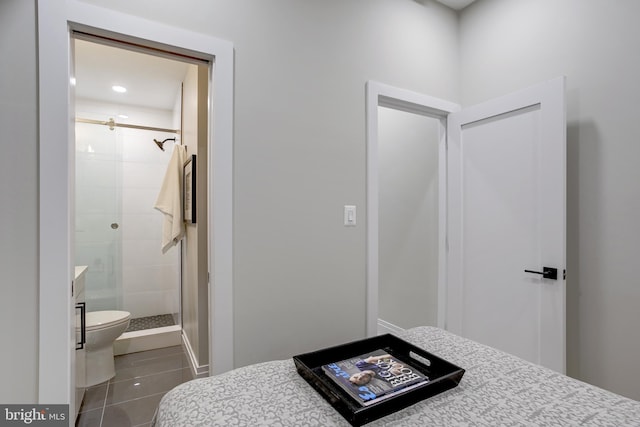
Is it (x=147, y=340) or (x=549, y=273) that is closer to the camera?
(x=549, y=273)

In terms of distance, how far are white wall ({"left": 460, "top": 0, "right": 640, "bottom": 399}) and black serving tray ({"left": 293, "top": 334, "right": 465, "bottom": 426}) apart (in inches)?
52.3

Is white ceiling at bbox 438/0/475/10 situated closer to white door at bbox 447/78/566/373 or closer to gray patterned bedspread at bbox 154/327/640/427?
white door at bbox 447/78/566/373

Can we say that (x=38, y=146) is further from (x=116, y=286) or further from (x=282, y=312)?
(x=116, y=286)

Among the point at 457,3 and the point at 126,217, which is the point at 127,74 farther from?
the point at 457,3

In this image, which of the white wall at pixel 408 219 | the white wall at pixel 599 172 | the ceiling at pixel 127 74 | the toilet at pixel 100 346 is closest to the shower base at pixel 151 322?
the toilet at pixel 100 346

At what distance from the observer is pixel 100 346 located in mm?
2391

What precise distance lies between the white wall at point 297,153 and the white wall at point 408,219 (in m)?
0.93

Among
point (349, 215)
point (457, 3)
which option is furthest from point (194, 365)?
point (457, 3)

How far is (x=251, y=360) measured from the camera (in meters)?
1.67

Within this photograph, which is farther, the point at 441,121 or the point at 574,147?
the point at 441,121

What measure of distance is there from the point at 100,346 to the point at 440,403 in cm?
253

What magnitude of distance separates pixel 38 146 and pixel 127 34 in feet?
1.96

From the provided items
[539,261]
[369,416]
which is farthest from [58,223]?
[539,261]

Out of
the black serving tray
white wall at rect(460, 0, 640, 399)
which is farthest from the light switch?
white wall at rect(460, 0, 640, 399)
